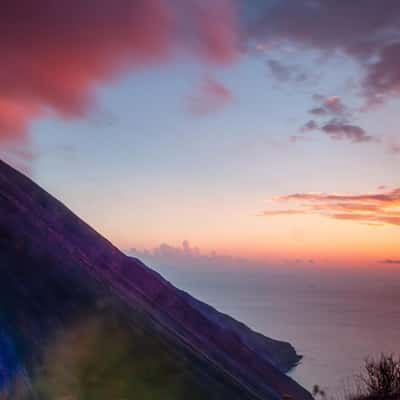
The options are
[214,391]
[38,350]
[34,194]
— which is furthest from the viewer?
[34,194]

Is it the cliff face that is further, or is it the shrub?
the shrub

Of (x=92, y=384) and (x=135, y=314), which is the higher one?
(x=135, y=314)

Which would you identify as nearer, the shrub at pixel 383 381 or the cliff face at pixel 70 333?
the cliff face at pixel 70 333

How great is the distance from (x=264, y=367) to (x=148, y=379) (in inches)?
933

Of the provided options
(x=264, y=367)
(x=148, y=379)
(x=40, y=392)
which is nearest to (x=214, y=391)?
(x=148, y=379)

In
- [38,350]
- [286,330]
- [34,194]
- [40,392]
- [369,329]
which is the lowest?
[40,392]

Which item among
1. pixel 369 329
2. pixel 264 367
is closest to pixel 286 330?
pixel 369 329

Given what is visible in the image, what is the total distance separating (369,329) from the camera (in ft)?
616

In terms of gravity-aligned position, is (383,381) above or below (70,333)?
above

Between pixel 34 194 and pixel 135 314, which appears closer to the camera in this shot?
pixel 135 314

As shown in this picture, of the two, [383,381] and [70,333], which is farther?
[383,381]

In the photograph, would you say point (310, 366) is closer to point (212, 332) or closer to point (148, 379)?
point (212, 332)

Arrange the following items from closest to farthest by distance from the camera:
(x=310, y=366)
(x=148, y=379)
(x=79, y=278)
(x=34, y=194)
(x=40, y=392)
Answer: (x=40, y=392), (x=148, y=379), (x=79, y=278), (x=34, y=194), (x=310, y=366)

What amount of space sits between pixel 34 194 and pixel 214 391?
45.7 feet
